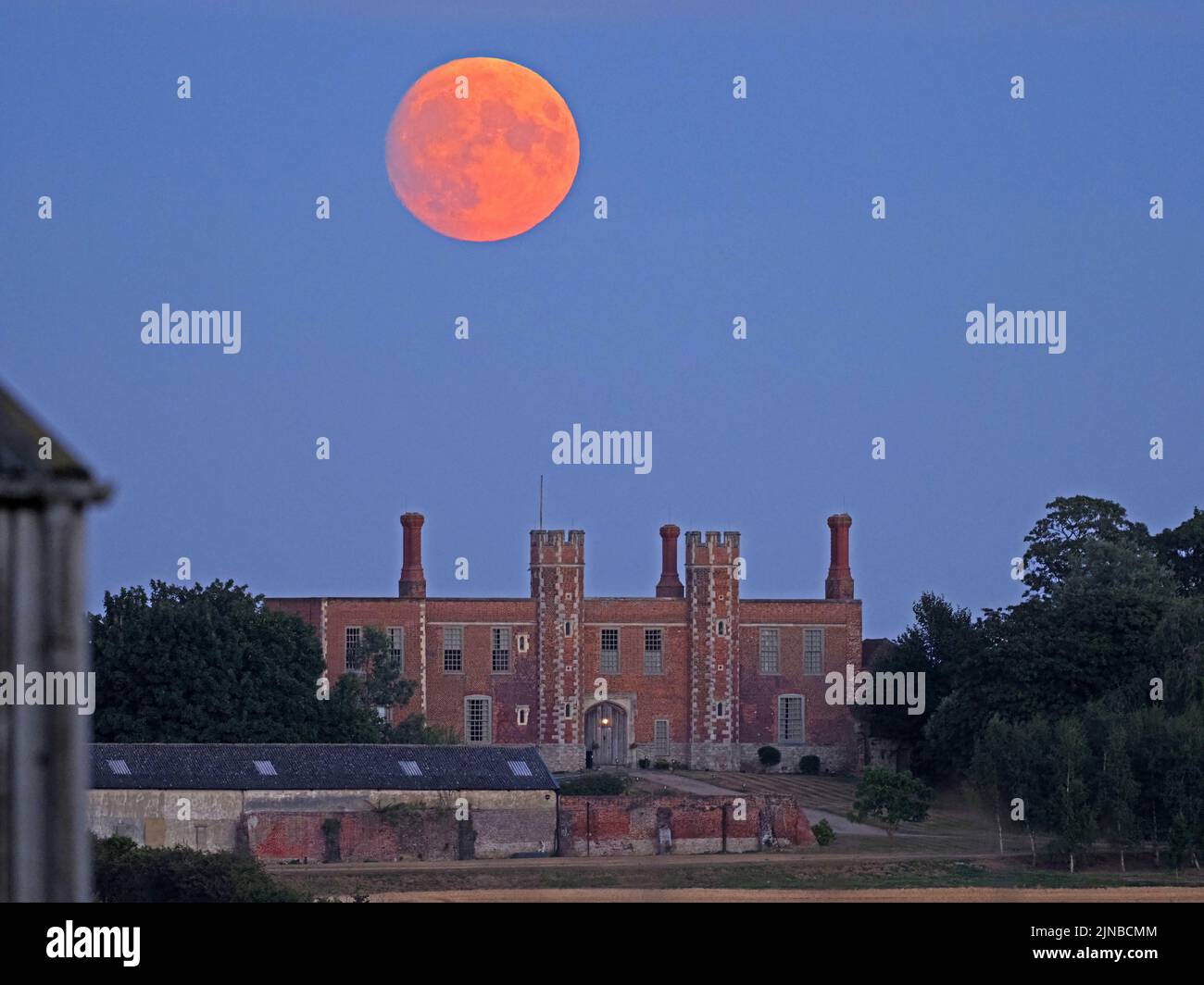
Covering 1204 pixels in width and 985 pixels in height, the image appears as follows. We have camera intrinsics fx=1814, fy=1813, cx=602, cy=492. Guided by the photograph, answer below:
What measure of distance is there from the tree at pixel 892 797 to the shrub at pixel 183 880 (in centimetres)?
2175

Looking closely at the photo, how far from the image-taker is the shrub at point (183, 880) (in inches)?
1347

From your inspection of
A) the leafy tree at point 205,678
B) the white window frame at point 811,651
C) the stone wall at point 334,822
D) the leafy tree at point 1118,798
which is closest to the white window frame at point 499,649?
the white window frame at point 811,651

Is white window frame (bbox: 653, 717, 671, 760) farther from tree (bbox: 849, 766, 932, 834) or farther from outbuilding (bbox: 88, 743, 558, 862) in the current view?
outbuilding (bbox: 88, 743, 558, 862)

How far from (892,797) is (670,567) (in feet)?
80.2

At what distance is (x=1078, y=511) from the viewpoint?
76.1 meters

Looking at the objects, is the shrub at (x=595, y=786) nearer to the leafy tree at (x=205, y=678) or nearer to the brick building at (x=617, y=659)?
the leafy tree at (x=205, y=678)

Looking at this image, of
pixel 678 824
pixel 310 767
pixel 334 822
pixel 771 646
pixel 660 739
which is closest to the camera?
pixel 334 822

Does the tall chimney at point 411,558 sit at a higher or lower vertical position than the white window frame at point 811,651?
higher

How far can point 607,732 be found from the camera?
72.5 m

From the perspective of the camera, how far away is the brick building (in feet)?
234

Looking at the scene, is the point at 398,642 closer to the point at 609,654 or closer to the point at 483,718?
the point at 483,718

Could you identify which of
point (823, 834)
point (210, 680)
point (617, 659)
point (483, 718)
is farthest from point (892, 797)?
point (483, 718)

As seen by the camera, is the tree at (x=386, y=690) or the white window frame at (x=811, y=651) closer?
the tree at (x=386, y=690)

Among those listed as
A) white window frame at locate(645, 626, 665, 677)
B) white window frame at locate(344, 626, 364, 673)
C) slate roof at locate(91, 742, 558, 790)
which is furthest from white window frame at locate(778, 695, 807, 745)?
slate roof at locate(91, 742, 558, 790)
